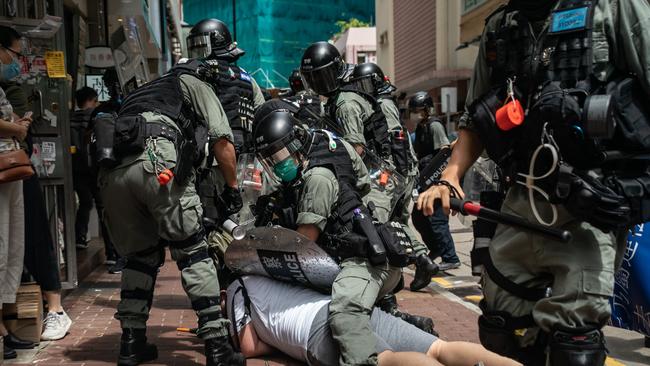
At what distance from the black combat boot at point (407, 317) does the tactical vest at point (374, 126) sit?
1.68m

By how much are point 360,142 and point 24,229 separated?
2574mm

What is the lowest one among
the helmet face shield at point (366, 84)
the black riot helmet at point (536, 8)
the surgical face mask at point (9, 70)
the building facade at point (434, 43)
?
the helmet face shield at point (366, 84)

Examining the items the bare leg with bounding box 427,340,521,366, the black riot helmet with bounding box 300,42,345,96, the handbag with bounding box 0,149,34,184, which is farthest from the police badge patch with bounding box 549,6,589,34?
the black riot helmet with bounding box 300,42,345,96

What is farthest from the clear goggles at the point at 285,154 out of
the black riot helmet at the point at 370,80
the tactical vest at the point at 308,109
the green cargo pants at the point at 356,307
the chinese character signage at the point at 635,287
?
the black riot helmet at the point at 370,80

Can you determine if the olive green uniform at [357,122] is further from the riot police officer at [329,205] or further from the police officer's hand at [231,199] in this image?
the riot police officer at [329,205]

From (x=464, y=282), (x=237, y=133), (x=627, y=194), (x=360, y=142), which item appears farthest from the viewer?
(x=464, y=282)

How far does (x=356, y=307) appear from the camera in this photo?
353 cm

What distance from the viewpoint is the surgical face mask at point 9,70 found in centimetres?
461

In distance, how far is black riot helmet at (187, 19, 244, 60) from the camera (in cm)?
505

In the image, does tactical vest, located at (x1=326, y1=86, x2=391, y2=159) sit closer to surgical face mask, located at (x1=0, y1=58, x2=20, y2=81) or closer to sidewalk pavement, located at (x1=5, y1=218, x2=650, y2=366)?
sidewalk pavement, located at (x1=5, y1=218, x2=650, y2=366)

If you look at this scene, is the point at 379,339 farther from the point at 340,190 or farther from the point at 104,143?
the point at 104,143

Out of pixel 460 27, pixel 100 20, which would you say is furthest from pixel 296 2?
pixel 100 20

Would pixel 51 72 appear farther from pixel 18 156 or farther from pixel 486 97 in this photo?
pixel 486 97

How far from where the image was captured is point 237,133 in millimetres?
5133
